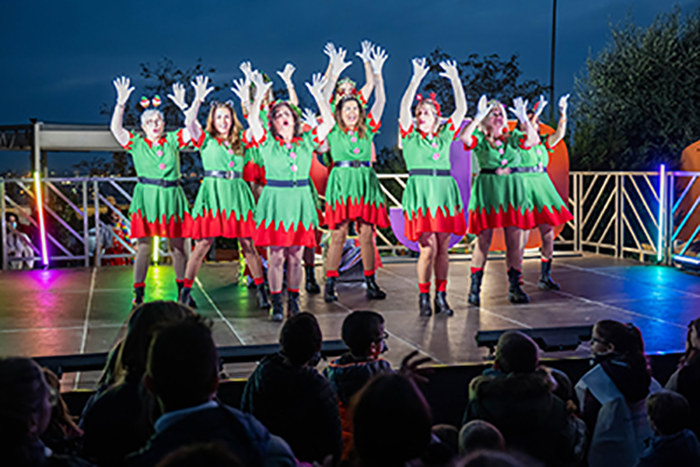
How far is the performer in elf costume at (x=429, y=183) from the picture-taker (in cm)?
512

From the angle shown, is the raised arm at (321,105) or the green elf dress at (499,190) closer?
the raised arm at (321,105)

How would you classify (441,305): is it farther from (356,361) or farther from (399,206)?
(399,206)

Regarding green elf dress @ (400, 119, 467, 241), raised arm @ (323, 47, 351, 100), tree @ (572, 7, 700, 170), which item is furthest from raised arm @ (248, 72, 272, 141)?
tree @ (572, 7, 700, 170)

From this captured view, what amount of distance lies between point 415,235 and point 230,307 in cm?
158

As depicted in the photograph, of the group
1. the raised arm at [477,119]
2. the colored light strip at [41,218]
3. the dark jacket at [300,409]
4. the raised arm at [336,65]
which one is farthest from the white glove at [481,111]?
the colored light strip at [41,218]

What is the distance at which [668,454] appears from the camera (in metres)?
2.18

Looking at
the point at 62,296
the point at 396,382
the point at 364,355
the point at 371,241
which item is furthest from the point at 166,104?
the point at 396,382

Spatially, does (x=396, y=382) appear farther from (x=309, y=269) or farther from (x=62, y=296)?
(x=62, y=296)

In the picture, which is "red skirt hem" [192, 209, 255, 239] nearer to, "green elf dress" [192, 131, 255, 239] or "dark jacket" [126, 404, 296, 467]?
"green elf dress" [192, 131, 255, 239]

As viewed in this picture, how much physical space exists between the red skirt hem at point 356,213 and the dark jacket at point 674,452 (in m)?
3.55

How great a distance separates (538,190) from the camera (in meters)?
5.78

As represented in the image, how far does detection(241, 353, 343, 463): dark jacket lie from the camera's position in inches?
87.0

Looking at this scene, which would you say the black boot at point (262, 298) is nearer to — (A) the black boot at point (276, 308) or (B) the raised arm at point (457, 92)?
(A) the black boot at point (276, 308)

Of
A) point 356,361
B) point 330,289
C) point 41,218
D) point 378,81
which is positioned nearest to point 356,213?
point 330,289
